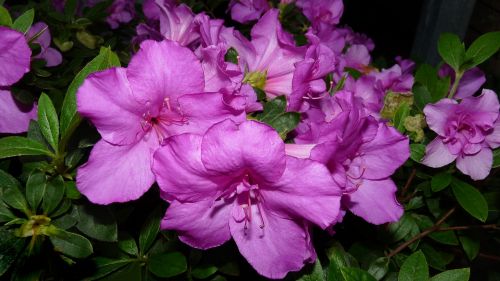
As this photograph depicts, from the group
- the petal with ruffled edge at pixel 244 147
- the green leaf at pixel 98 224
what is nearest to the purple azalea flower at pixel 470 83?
the petal with ruffled edge at pixel 244 147

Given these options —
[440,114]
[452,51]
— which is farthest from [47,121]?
[452,51]

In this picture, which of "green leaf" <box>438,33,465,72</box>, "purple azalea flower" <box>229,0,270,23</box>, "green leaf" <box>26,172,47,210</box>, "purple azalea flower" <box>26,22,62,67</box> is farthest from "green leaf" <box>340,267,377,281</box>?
"purple azalea flower" <box>229,0,270,23</box>

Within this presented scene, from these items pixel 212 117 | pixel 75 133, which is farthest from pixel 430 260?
pixel 75 133

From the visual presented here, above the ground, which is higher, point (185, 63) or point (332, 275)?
point (185, 63)

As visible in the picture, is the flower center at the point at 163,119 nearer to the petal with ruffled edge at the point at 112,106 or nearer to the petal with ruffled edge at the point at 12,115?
the petal with ruffled edge at the point at 112,106

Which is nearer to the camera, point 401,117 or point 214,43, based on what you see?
point 214,43

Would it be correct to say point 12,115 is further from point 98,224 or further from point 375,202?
point 375,202

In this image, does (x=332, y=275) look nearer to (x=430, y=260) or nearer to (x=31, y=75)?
(x=430, y=260)
